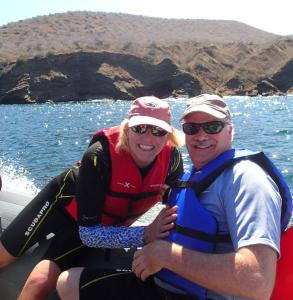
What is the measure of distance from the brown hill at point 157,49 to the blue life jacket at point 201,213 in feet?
197

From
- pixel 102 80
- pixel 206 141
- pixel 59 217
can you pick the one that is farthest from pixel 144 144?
pixel 102 80

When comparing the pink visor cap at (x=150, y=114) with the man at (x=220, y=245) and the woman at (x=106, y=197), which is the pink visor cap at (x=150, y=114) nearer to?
the woman at (x=106, y=197)

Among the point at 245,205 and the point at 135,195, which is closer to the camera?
the point at 245,205

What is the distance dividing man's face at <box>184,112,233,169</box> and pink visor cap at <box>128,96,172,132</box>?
0.33m

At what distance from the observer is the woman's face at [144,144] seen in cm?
226

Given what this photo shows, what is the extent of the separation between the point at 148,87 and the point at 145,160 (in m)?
63.9

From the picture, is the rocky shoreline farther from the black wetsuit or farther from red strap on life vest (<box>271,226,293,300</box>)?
red strap on life vest (<box>271,226,293,300</box>)

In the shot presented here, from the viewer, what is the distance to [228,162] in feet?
5.77

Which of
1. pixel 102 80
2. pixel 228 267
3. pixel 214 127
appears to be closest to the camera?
pixel 228 267

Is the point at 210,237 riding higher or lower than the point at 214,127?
lower

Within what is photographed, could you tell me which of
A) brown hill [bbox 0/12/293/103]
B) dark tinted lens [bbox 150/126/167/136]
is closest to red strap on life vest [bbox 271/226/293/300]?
dark tinted lens [bbox 150/126/167/136]

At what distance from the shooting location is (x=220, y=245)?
1.73 metres

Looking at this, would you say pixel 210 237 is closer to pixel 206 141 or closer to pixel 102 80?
pixel 206 141

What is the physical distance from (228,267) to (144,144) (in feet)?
2.83
